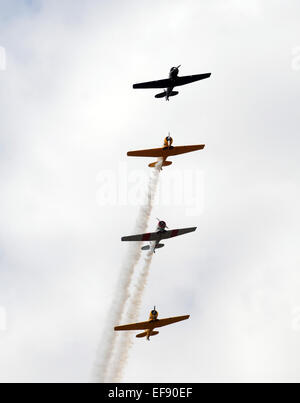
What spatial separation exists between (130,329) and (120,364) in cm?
475

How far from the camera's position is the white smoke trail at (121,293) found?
78188 millimetres

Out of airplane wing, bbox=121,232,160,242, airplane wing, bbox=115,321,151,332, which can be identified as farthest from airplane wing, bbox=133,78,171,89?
airplane wing, bbox=115,321,151,332

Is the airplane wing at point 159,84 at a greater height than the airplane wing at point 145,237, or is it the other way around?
the airplane wing at point 159,84

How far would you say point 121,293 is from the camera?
3191 inches

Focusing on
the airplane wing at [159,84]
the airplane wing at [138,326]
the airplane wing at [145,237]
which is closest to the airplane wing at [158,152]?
the airplane wing at [159,84]

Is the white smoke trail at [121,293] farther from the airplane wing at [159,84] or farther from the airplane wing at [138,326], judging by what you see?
the airplane wing at [159,84]

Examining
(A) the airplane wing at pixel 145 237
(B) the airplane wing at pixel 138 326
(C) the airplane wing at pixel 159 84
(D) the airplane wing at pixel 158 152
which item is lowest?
(B) the airplane wing at pixel 138 326

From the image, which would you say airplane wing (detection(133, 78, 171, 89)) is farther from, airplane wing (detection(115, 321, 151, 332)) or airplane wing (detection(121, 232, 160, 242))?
airplane wing (detection(115, 321, 151, 332))

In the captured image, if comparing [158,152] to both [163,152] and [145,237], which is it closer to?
[163,152]

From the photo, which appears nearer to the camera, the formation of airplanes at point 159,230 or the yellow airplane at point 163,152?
the formation of airplanes at point 159,230

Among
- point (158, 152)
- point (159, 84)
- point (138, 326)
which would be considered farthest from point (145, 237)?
point (159, 84)

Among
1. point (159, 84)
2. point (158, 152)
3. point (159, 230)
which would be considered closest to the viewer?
point (159, 230)
